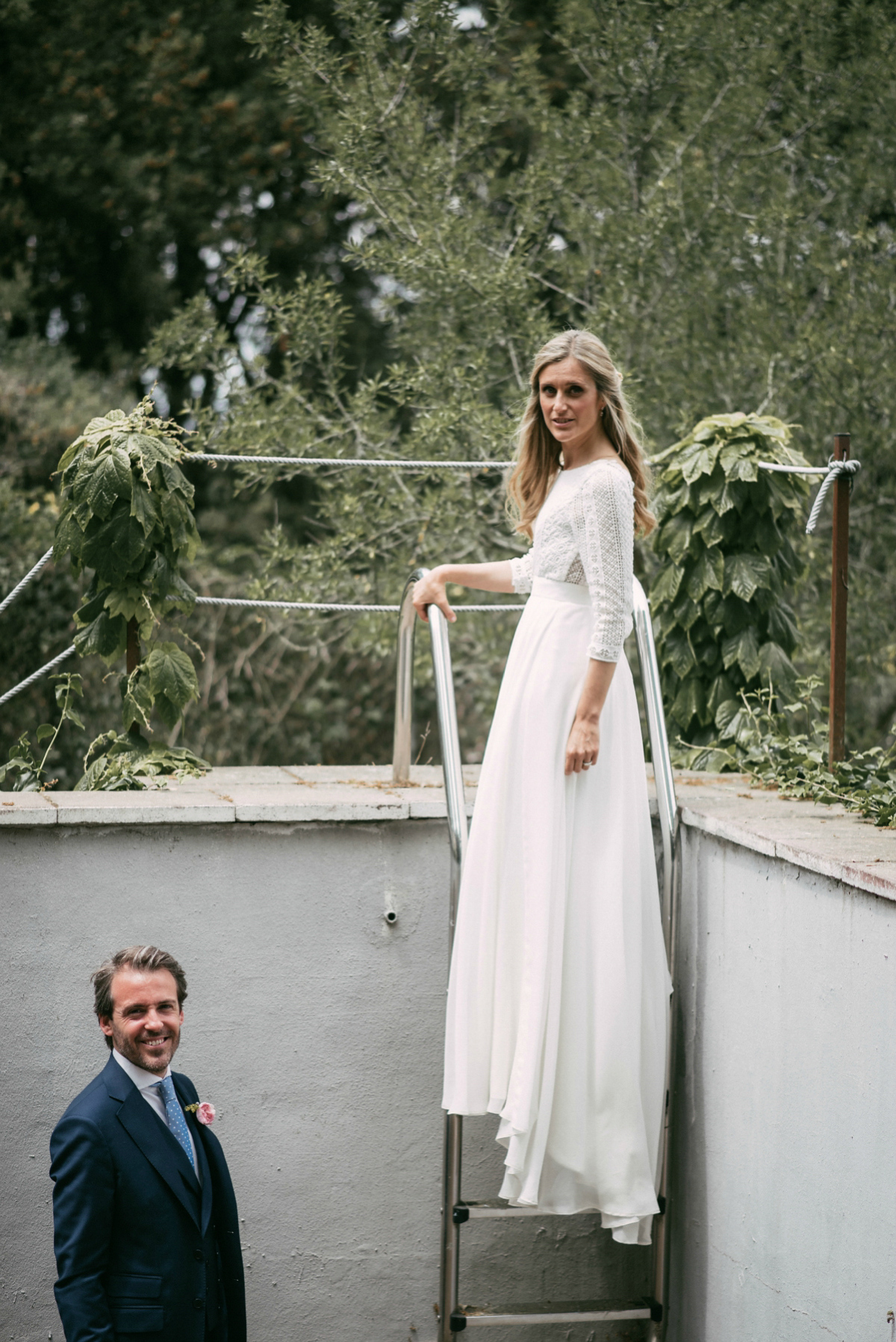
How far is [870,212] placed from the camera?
7219 millimetres

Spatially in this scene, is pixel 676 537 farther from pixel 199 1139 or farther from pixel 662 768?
pixel 199 1139

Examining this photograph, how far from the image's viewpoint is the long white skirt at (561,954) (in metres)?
2.49

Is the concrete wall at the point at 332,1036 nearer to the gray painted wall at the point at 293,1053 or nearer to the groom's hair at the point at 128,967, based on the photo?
the gray painted wall at the point at 293,1053

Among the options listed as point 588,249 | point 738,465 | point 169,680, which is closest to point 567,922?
point 169,680

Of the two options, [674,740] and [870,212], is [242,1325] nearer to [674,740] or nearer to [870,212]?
[674,740]

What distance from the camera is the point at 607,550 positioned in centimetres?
250

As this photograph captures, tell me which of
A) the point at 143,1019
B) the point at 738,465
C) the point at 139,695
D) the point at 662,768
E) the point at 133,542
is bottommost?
the point at 143,1019

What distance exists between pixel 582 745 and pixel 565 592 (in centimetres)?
32

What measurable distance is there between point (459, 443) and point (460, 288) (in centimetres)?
83

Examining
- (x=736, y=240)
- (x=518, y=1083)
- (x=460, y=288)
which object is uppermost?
(x=736, y=240)

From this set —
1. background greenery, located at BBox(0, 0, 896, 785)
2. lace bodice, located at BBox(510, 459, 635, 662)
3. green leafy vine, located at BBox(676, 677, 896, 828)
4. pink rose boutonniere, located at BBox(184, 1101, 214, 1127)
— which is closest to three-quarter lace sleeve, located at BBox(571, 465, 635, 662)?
lace bodice, located at BBox(510, 459, 635, 662)

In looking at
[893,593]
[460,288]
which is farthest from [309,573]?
[893,593]

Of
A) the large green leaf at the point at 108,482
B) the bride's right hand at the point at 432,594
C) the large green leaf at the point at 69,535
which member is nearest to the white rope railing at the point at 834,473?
the bride's right hand at the point at 432,594

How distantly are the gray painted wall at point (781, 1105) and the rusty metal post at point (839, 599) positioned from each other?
1.83ft
